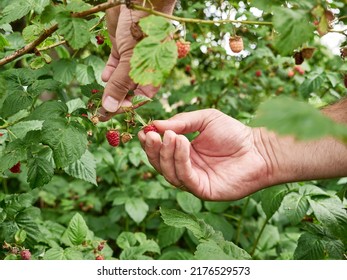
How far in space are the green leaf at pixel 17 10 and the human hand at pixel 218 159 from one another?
50 cm

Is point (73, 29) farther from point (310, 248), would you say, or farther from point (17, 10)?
point (310, 248)

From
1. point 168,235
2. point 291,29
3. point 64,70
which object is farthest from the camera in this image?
point 168,235

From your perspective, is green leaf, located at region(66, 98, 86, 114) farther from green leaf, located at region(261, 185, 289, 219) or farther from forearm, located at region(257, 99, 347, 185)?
green leaf, located at region(261, 185, 289, 219)

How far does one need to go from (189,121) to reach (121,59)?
1.09ft

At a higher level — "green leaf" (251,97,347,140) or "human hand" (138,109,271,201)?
"green leaf" (251,97,347,140)

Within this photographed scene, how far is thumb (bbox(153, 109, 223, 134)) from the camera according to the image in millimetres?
1268

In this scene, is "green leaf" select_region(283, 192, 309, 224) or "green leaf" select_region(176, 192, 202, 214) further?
"green leaf" select_region(176, 192, 202, 214)

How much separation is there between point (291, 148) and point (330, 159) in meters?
0.12

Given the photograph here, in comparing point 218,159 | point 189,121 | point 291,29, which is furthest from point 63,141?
point 291,29

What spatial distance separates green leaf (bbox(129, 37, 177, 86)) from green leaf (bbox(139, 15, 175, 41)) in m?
0.01

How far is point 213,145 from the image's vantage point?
1358 millimetres

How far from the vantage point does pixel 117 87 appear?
3.70 feet

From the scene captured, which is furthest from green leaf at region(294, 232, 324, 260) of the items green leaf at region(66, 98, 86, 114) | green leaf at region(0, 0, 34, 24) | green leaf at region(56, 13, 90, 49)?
green leaf at region(0, 0, 34, 24)
